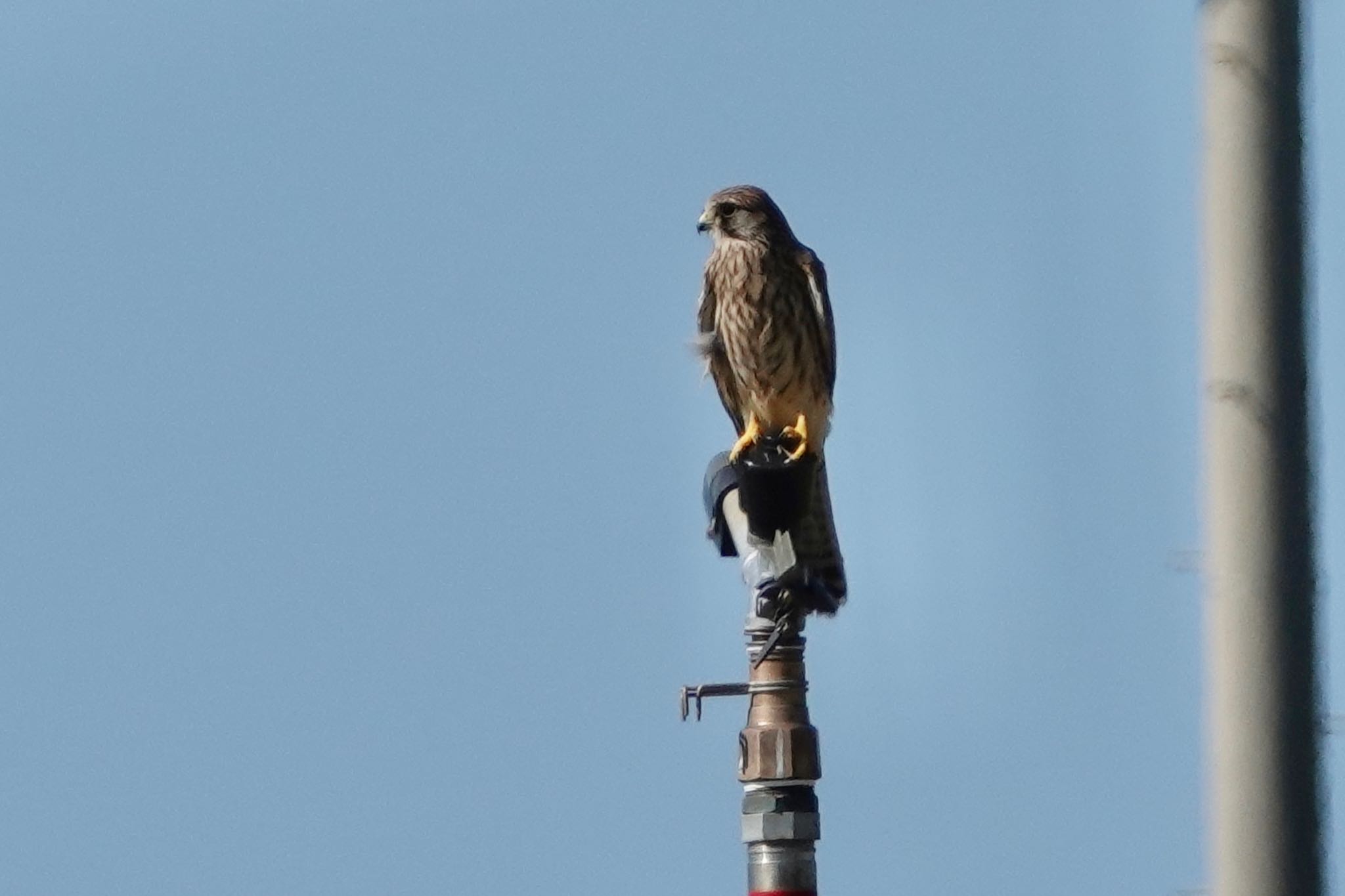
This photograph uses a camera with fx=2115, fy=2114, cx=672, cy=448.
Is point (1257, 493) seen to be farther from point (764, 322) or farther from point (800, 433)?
point (764, 322)

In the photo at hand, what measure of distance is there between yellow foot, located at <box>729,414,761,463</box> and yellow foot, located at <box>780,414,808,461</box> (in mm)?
79

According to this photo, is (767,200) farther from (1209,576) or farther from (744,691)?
(1209,576)

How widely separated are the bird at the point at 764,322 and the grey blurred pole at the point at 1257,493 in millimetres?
3734

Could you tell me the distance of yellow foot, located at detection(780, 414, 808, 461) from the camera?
5.23m

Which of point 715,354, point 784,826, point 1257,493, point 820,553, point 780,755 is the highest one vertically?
point 715,354

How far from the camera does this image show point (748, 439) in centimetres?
525

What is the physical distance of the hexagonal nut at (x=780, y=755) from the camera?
3.67 m

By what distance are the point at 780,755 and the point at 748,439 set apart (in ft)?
5.46

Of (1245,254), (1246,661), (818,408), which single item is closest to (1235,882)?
(1246,661)

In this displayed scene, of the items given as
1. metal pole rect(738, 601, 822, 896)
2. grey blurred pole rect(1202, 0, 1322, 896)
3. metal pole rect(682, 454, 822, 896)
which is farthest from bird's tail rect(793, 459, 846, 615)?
grey blurred pole rect(1202, 0, 1322, 896)

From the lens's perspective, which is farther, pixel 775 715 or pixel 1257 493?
pixel 775 715

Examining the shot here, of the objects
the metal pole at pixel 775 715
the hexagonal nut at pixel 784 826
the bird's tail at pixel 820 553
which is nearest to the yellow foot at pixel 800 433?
the bird's tail at pixel 820 553

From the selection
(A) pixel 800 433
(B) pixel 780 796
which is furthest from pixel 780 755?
(A) pixel 800 433

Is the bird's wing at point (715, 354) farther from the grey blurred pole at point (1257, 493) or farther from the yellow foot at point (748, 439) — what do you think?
the grey blurred pole at point (1257, 493)
